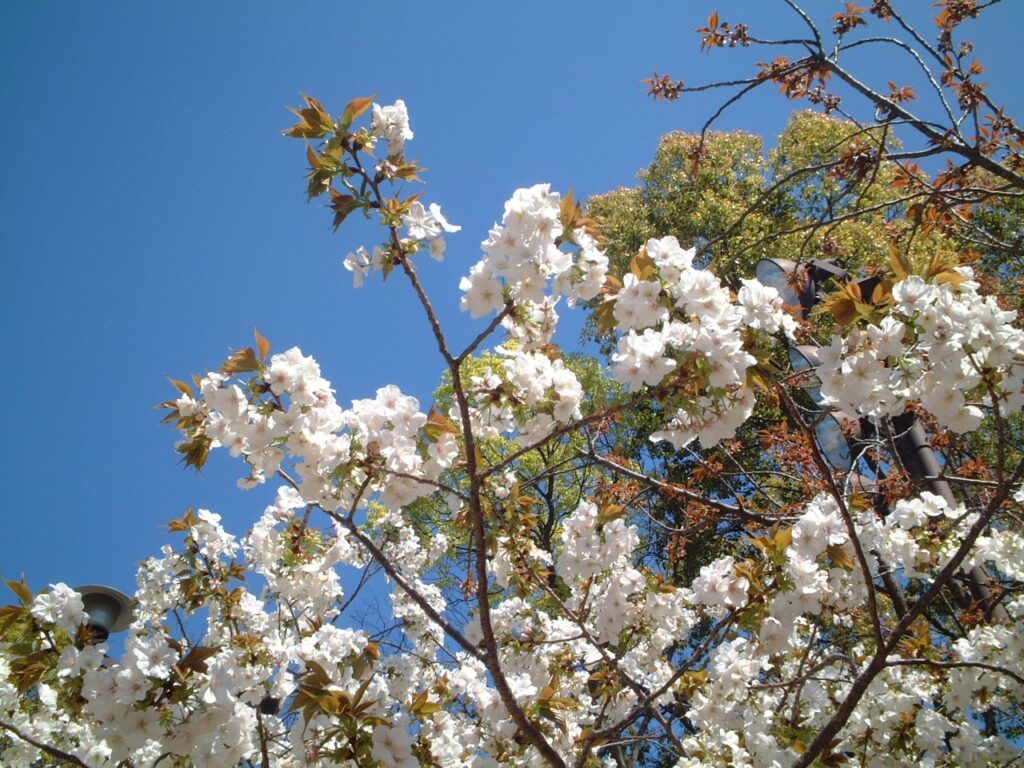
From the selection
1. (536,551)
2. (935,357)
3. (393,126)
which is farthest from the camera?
(536,551)

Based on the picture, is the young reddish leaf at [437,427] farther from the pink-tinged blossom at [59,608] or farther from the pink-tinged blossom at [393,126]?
the pink-tinged blossom at [59,608]

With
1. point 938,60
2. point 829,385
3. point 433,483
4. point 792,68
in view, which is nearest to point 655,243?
point 829,385

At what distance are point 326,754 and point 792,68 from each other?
132 inches

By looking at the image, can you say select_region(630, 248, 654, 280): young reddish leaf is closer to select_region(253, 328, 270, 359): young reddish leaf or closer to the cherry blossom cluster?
the cherry blossom cluster

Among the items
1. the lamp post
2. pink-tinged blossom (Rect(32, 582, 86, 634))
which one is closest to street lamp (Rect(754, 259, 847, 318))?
the lamp post

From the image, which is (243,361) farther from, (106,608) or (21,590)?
(106,608)

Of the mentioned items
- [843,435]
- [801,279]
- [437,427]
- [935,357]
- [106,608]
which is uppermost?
[801,279]

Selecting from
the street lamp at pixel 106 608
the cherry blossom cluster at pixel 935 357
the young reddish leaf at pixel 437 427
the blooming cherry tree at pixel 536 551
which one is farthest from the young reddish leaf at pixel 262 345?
the street lamp at pixel 106 608

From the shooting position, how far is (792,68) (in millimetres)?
3205

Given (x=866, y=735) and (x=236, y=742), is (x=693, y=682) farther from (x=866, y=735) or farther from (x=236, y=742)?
(x=236, y=742)

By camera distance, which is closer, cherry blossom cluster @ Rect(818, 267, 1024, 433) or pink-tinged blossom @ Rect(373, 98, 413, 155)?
cherry blossom cluster @ Rect(818, 267, 1024, 433)

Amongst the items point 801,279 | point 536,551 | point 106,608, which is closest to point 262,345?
point 536,551

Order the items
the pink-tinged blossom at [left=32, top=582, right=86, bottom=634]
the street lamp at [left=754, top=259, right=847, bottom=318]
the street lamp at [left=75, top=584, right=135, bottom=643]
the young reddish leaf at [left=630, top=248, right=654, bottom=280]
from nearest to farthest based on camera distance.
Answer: the young reddish leaf at [left=630, top=248, right=654, bottom=280] < the pink-tinged blossom at [left=32, top=582, right=86, bottom=634] < the street lamp at [left=75, top=584, right=135, bottom=643] < the street lamp at [left=754, top=259, right=847, bottom=318]

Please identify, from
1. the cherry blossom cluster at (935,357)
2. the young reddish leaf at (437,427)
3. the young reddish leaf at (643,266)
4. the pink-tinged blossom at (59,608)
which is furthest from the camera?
the young reddish leaf at (437,427)
